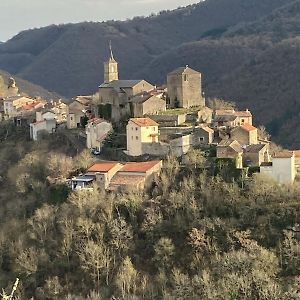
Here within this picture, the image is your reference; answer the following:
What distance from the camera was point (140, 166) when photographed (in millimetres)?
37750

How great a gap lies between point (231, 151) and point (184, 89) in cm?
1097

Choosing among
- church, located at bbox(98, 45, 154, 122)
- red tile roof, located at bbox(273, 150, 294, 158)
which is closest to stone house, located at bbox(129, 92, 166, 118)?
church, located at bbox(98, 45, 154, 122)

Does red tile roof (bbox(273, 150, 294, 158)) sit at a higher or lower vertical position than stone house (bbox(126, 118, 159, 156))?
lower

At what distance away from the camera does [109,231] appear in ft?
113

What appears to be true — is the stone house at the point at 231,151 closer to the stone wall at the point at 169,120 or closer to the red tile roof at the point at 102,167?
the red tile roof at the point at 102,167

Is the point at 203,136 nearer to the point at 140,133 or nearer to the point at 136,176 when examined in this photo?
the point at 140,133

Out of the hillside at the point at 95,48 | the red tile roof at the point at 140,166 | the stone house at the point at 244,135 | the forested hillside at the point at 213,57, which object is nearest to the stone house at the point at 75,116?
the red tile roof at the point at 140,166

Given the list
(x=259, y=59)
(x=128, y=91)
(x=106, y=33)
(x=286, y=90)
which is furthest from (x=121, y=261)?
(x=106, y=33)

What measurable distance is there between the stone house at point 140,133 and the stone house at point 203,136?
2.46 meters

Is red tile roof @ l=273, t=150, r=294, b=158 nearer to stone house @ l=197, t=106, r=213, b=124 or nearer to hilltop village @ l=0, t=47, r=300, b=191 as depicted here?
hilltop village @ l=0, t=47, r=300, b=191

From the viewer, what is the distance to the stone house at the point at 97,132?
4391cm

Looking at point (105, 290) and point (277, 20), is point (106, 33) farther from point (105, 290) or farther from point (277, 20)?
point (105, 290)

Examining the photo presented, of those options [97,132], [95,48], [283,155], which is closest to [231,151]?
[283,155]

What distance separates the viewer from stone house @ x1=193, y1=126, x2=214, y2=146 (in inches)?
1559
